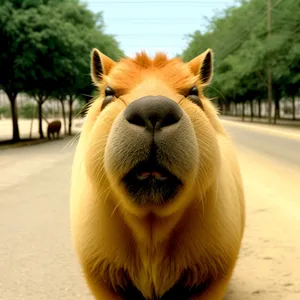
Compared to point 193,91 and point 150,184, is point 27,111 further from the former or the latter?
point 150,184

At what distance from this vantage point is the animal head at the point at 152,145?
217 cm

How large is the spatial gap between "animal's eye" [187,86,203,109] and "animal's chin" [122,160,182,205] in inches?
21.0

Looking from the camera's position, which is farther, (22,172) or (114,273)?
(22,172)

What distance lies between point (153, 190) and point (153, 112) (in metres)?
0.38

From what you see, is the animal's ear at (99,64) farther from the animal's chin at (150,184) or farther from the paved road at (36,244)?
the paved road at (36,244)

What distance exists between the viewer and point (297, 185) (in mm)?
8750

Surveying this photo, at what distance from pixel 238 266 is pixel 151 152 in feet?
8.40

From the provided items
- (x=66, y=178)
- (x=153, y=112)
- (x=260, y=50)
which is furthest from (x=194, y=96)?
(x=260, y=50)

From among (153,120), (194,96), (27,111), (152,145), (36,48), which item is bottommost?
(27,111)

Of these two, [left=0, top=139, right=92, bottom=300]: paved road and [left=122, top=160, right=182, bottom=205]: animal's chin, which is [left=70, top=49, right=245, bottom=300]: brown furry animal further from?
[left=0, top=139, right=92, bottom=300]: paved road

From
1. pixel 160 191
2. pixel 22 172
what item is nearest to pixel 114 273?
pixel 160 191

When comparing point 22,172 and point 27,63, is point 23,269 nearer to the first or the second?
point 22,172

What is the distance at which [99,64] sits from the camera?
9.64 feet

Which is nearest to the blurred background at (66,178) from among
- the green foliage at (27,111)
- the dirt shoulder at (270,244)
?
the dirt shoulder at (270,244)
